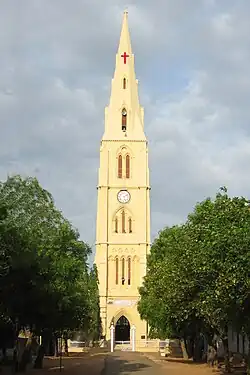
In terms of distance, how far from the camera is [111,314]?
104188mm

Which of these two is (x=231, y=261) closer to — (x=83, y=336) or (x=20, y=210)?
(x=20, y=210)

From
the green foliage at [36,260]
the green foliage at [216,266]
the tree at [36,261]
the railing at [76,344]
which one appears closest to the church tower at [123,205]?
the railing at [76,344]

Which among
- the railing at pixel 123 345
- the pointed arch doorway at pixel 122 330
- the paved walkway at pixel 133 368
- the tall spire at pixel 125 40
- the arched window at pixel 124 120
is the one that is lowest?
the paved walkway at pixel 133 368

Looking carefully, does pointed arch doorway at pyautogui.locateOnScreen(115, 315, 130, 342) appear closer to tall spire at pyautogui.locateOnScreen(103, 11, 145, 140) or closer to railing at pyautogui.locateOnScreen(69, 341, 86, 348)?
railing at pyautogui.locateOnScreen(69, 341, 86, 348)

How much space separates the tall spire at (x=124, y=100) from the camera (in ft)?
368

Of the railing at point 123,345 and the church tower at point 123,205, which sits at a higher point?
the church tower at point 123,205

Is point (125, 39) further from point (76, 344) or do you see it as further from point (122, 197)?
point (76, 344)

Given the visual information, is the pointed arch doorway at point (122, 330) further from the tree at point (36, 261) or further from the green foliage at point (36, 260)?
the green foliage at point (36, 260)

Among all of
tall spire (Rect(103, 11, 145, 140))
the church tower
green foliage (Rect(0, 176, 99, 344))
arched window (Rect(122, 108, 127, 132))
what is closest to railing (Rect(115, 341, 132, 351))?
the church tower

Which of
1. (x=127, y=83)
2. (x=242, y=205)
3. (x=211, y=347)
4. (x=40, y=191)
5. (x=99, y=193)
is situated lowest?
(x=211, y=347)

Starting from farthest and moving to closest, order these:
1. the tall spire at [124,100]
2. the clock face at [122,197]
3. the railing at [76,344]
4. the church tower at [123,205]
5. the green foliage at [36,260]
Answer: the tall spire at [124,100] → the clock face at [122,197] → the church tower at [123,205] → the railing at [76,344] → the green foliage at [36,260]

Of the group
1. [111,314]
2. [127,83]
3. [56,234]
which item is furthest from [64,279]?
[127,83]

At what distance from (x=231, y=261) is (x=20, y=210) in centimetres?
1529

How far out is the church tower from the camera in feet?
344
